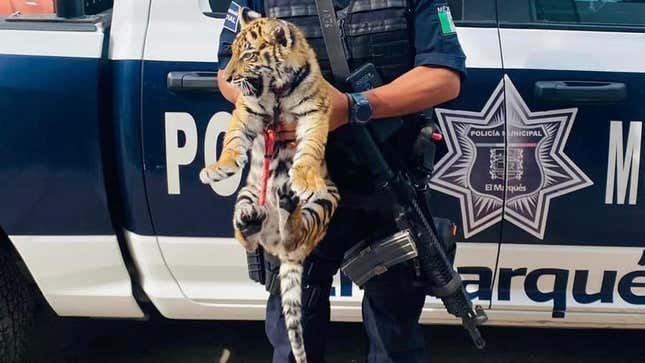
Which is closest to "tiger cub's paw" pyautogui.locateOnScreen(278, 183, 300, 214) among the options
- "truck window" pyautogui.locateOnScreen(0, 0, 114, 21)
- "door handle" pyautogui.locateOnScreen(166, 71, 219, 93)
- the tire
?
"door handle" pyautogui.locateOnScreen(166, 71, 219, 93)

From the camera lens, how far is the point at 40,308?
269 cm

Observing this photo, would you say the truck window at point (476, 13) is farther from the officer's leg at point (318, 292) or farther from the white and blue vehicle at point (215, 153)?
the officer's leg at point (318, 292)

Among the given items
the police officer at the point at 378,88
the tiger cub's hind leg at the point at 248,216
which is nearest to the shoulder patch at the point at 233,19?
the police officer at the point at 378,88

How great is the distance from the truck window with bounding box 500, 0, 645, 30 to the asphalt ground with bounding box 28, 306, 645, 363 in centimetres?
118

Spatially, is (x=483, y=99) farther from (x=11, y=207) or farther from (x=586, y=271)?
(x=11, y=207)

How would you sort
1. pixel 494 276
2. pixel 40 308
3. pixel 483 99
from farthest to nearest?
1. pixel 40 308
2. pixel 494 276
3. pixel 483 99

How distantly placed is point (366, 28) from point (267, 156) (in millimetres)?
363

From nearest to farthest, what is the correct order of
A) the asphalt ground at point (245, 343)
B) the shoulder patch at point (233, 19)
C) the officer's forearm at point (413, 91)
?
1. the officer's forearm at point (413, 91)
2. the shoulder patch at point (233, 19)
3. the asphalt ground at point (245, 343)

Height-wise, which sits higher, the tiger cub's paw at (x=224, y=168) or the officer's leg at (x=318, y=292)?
the tiger cub's paw at (x=224, y=168)

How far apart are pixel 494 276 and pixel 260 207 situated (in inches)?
42.5

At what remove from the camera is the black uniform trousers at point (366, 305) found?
1930mm

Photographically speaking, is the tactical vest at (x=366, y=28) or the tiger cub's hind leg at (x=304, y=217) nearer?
the tiger cub's hind leg at (x=304, y=217)

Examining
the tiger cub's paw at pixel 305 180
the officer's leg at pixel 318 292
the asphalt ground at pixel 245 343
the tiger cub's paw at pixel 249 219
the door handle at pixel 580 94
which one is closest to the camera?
the tiger cub's paw at pixel 305 180

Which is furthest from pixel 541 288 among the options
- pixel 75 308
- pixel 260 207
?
pixel 75 308
